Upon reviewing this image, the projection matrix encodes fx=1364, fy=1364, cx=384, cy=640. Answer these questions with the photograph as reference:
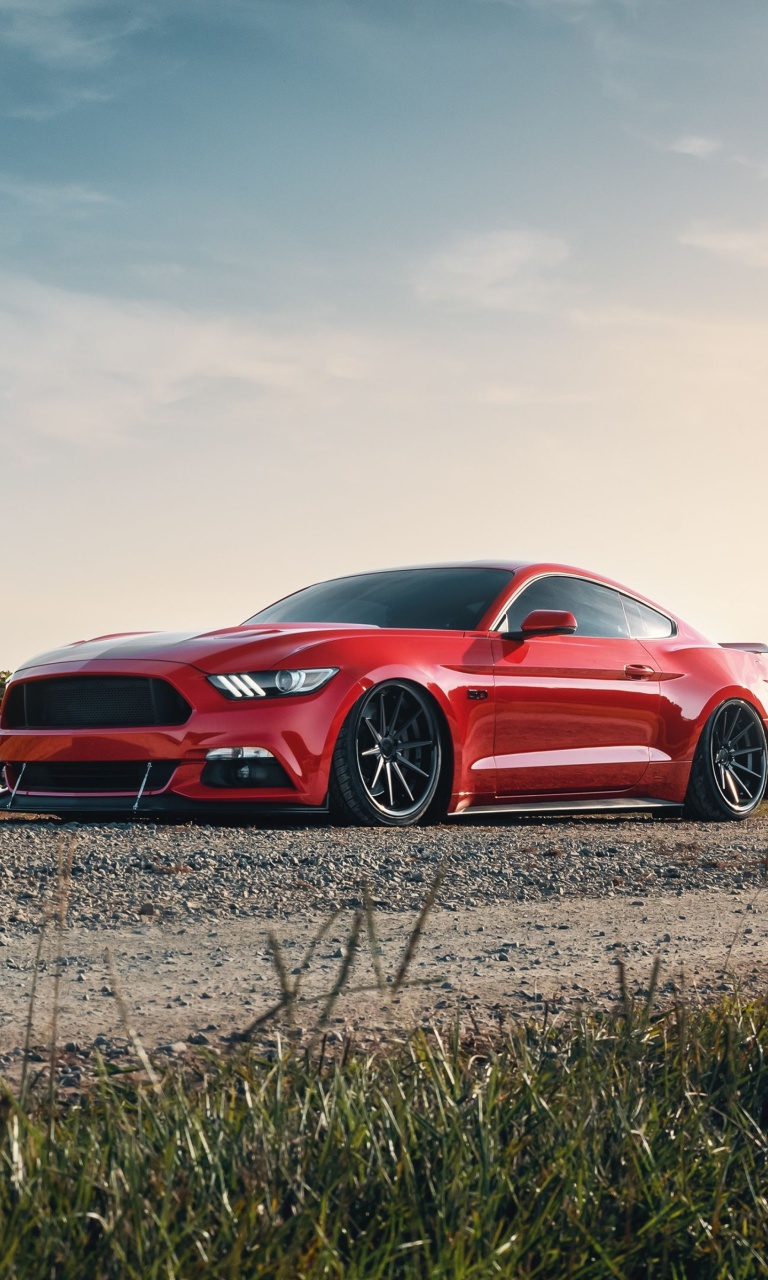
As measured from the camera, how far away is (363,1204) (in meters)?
1.97

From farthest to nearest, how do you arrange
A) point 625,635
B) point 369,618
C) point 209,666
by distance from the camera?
point 625,635, point 369,618, point 209,666

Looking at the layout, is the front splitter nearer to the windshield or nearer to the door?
the door

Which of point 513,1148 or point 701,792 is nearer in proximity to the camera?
point 513,1148

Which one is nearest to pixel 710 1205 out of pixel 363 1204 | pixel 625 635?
pixel 363 1204

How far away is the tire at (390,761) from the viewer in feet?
21.6

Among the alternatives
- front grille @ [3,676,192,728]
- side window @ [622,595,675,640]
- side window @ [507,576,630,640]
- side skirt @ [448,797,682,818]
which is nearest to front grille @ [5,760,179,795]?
front grille @ [3,676,192,728]

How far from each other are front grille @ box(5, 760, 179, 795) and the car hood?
50 cm

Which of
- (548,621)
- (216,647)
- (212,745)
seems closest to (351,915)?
(212,745)

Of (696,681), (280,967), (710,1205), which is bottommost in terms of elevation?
(710,1205)

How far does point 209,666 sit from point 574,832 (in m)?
2.03

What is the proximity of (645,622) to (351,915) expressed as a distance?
4828mm

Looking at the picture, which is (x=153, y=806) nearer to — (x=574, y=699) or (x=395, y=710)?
(x=395, y=710)

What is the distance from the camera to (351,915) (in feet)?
14.3

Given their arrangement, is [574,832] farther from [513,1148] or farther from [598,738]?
[513,1148]
